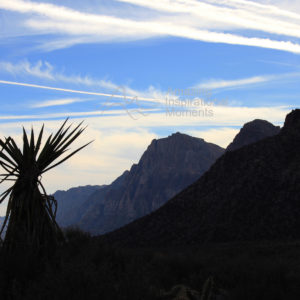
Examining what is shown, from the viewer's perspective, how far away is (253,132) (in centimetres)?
10594

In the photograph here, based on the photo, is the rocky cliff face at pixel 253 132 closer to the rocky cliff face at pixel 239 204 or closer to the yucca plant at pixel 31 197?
the rocky cliff face at pixel 239 204

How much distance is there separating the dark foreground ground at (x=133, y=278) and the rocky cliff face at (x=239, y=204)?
1434 inches

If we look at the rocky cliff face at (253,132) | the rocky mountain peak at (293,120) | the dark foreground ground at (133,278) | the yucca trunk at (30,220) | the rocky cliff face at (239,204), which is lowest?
the dark foreground ground at (133,278)

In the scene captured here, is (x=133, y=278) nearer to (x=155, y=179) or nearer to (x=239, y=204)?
(x=239, y=204)

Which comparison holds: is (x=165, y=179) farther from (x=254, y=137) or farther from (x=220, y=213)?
(x=220, y=213)

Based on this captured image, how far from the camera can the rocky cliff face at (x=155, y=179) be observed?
15750 centimetres

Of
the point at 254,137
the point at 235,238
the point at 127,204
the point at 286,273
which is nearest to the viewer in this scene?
the point at 286,273

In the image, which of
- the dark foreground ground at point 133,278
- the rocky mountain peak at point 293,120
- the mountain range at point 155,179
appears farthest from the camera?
the mountain range at point 155,179

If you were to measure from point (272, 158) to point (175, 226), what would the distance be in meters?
15.8

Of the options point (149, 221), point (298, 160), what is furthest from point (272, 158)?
point (149, 221)

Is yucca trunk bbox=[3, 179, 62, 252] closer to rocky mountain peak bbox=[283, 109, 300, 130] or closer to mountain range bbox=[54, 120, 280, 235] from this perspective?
rocky mountain peak bbox=[283, 109, 300, 130]

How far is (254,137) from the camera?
104 m

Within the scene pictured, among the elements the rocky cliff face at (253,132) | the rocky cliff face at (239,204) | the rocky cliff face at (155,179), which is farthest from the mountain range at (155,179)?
the rocky cliff face at (239,204)

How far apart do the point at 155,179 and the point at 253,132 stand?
219 ft
